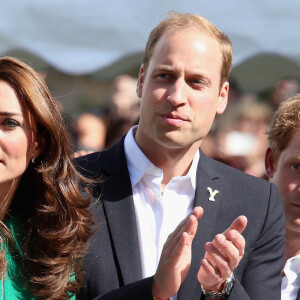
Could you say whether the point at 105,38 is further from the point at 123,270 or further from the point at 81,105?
the point at 123,270

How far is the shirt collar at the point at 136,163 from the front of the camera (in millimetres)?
3414

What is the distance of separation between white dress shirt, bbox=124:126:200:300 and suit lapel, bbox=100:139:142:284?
49 millimetres

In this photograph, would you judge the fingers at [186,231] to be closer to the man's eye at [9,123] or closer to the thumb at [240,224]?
the thumb at [240,224]

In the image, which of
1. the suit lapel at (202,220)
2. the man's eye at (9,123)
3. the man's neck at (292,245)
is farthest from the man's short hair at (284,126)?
the man's eye at (9,123)

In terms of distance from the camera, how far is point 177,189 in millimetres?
3453

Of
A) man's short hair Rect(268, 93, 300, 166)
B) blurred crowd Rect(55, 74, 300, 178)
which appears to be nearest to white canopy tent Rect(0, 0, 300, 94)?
blurred crowd Rect(55, 74, 300, 178)

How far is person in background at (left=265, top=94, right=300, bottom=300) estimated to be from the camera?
3760 mm

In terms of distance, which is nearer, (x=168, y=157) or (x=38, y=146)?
(x=38, y=146)

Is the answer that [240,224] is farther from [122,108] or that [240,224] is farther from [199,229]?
[122,108]

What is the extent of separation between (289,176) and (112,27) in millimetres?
2946

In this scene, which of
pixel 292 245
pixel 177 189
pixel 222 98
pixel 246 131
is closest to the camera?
pixel 177 189

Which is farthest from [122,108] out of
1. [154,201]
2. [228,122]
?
[154,201]

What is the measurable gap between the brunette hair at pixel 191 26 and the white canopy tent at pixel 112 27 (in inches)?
101

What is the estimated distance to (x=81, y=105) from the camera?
754 centimetres
